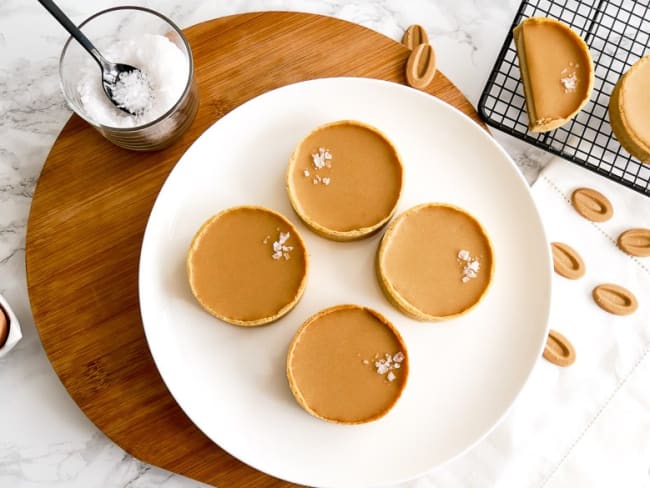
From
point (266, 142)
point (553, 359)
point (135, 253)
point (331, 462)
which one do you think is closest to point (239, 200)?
point (266, 142)

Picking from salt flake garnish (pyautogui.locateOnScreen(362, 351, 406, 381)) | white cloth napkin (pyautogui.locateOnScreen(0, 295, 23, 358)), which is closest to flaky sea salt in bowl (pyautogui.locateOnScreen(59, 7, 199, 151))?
white cloth napkin (pyautogui.locateOnScreen(0, 295, 23, 358))

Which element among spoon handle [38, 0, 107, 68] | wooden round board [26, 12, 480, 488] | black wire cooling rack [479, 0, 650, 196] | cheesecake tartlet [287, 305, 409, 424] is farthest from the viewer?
black wire cooling rack [479, 0, 650, 196]

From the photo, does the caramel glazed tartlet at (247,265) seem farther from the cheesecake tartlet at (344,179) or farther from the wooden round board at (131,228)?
the wooden round board at (131,228)

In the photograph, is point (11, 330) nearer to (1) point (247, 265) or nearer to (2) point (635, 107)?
(1) point (247, 265)

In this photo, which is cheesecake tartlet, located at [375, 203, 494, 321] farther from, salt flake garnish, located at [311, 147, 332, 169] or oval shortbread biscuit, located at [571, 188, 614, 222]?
oval shortbread biscuit, located at [571, 188, 614, 222]

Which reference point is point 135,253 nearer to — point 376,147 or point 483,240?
point 376,147

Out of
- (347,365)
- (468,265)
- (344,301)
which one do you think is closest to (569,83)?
(468,265)
